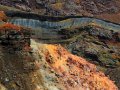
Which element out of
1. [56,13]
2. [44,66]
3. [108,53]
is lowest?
[56,13]

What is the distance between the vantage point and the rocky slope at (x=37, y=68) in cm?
2512

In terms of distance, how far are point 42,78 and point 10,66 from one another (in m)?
2.13

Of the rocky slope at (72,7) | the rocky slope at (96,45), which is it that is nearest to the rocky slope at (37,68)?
the rocky slope at (96,45)

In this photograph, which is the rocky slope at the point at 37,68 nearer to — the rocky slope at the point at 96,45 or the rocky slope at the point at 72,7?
the rocky slope at the point at 96,45

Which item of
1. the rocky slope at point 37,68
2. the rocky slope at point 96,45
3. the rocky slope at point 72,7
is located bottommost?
the rocky slope at point 72,7

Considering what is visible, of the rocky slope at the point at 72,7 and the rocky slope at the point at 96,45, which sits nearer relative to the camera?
the rocky slope at the point at 96,45

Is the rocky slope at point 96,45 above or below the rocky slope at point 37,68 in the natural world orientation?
below

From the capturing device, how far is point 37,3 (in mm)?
73375

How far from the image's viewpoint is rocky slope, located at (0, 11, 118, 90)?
25.1 meters

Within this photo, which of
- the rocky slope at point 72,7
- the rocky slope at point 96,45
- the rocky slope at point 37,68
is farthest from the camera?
the rocky slope at point 72,7

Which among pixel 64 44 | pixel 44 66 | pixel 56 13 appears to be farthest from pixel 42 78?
pixel 56 13

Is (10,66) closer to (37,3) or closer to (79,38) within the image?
(79,38)

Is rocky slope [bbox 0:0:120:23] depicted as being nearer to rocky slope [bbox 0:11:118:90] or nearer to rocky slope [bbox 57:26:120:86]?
rocky slope [bbox 57:26:120:86]

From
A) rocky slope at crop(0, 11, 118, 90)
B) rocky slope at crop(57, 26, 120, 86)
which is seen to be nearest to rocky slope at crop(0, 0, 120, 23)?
rocky slope at crop(57, 26, 120, 86)
